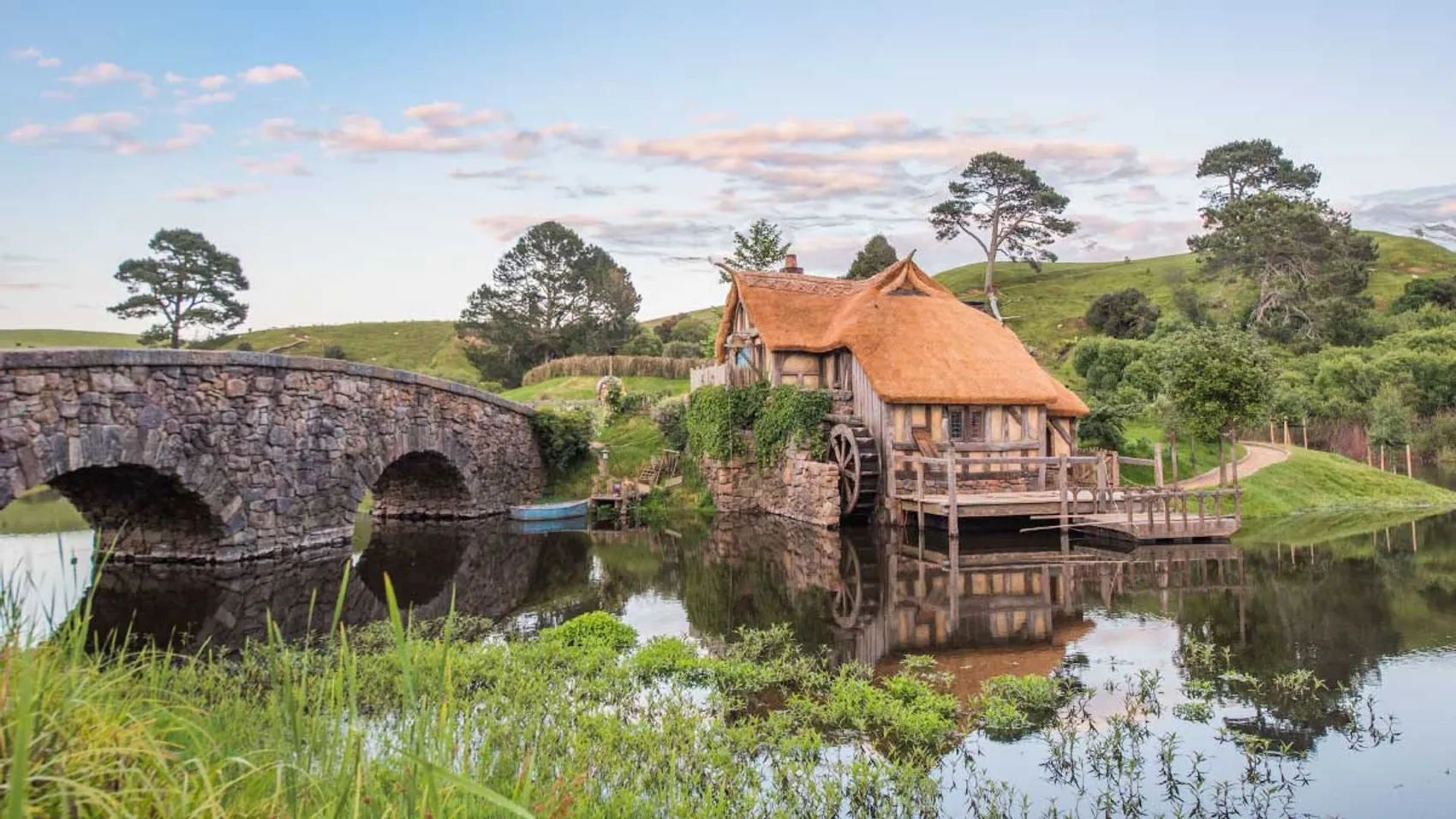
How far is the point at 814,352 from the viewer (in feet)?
88.0

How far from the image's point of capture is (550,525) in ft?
79.0

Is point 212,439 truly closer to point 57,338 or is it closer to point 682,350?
point 682,350

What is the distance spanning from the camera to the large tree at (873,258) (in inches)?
1954

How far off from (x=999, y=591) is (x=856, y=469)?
28.3ft

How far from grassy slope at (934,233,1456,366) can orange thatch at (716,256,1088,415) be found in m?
20.4

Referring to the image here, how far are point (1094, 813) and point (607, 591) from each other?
32.2 ft

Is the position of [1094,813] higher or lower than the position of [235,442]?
lower


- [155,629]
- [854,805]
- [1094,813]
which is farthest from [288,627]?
[1094,813]

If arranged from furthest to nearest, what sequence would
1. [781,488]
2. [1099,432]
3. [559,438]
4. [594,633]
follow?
[559,438] < [1099,432] < [781,488] < [594,633]

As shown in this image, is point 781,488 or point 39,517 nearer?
point 39,517

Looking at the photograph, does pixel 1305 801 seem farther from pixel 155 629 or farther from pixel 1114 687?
pixel 155 629

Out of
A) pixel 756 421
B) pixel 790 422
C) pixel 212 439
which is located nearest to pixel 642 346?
pixel 756 421

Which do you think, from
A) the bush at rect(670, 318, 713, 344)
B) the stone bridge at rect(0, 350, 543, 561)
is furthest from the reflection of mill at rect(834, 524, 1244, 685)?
the bush at rect(670, 318, 713, 344)

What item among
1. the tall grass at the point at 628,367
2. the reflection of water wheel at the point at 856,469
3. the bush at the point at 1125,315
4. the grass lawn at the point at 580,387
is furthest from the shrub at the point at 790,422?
the bush at the point at 1125,315
